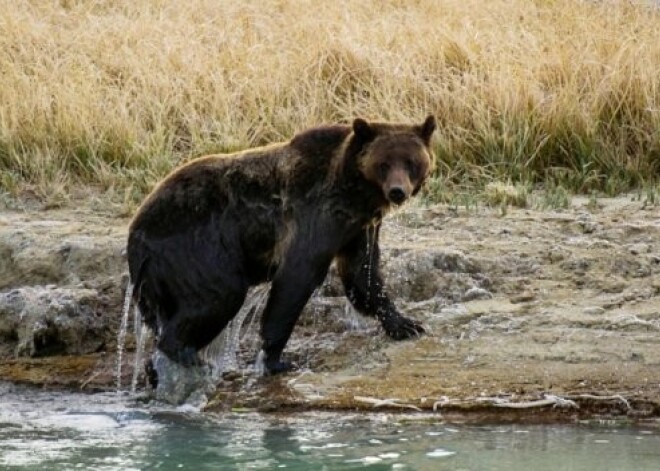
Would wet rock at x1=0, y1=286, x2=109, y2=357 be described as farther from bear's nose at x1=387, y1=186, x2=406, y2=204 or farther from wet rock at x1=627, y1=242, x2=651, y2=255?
wet rock at x1=627, y1=242, x2=651, y2=255

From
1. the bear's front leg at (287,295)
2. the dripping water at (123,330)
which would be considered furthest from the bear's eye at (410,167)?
the dripping water at (123,330)

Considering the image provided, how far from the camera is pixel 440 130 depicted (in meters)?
11.5

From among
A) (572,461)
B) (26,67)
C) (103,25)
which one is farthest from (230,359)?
(103,25)

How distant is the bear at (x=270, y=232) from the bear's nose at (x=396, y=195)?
0.56ft

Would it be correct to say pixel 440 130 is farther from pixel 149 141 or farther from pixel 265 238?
Answer: pixel 265 238

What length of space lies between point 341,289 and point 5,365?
2.06m

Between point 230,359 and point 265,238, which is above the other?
point 265,238

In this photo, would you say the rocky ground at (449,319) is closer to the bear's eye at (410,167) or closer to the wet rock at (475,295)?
the wet rock at (475,295)

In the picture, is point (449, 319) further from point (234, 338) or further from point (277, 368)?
point (234, 338)

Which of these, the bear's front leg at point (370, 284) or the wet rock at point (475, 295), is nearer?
the bear's front leg at point (370, 284)

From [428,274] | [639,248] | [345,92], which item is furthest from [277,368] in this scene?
[345,92]

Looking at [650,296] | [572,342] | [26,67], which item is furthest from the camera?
[26,67]

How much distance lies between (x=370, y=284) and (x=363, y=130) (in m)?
0.93

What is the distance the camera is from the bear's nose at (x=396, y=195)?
7797 millimetres
